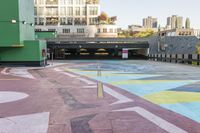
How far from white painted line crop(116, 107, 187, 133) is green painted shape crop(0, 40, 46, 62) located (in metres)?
22.3

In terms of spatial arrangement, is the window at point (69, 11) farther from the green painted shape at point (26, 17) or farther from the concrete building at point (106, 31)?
the green painted shape at point (26, 17)

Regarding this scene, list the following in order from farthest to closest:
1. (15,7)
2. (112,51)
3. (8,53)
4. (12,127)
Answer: (112,51) < (8,53) < (15,7) < (12,127)

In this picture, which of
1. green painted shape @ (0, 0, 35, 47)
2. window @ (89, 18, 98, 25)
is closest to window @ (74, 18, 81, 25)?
window @ (89, 18, 98, 25)

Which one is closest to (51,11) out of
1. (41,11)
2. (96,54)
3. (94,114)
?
(41,11)

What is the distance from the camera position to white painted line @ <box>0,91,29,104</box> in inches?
425

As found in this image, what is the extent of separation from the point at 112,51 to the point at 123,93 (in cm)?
4969

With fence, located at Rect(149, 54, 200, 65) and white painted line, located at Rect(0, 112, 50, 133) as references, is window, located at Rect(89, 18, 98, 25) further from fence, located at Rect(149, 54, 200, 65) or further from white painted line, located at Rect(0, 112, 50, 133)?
white painted line, located at Rect(0, 112, 50, 133)

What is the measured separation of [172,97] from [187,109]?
6.94 feet

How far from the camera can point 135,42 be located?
157ft

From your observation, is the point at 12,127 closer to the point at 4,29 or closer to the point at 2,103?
the point at 2,103

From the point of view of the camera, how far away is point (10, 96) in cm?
1163

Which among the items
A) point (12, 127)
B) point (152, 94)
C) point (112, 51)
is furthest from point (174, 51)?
point (12, 127)

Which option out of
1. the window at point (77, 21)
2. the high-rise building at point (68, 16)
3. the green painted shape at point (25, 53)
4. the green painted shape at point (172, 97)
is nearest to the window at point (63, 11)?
the high-rise building at point (68, 16)

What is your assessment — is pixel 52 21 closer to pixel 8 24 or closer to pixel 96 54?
pixel 96 54
